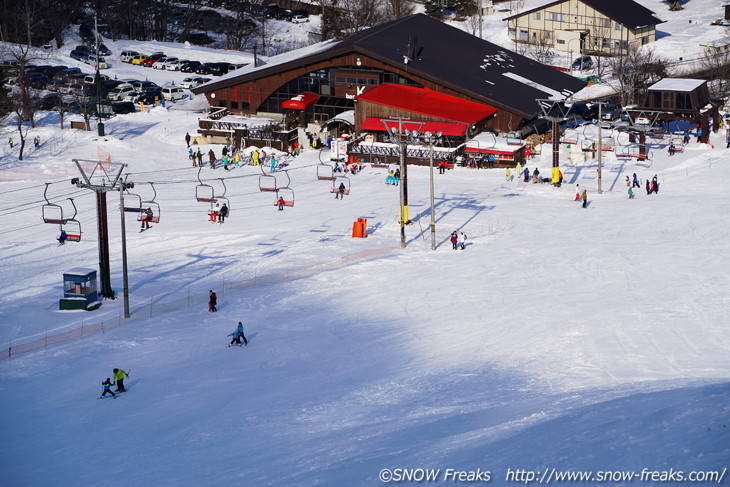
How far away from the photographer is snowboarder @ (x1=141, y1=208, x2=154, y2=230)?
4318 cm

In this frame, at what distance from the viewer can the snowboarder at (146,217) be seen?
4318cm

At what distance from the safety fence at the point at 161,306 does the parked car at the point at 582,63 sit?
5469 centimetres

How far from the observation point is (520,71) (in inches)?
3093

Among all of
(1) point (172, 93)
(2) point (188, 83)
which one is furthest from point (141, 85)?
(2) point (188, 83)

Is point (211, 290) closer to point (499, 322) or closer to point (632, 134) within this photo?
point (499, 322)

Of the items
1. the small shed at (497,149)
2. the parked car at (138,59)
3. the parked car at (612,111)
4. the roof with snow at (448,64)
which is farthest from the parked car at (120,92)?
the parked car at (612,111)

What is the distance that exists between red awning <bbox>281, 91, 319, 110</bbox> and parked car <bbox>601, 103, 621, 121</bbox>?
20292mm

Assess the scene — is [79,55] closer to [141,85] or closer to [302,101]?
[141,85]

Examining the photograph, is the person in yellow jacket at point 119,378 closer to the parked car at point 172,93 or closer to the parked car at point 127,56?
the parked car at point 172,93

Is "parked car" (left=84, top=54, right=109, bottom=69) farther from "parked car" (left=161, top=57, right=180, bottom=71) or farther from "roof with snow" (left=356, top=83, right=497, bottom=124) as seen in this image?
"roof with snow" (left=356, top=83, right=497, bottom=124)

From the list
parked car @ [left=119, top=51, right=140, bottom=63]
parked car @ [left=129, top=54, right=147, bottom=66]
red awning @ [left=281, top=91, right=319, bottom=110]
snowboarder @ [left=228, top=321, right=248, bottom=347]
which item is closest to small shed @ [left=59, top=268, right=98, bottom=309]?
snowboarder @ [left=228, top=321, right=248, bottom=347]

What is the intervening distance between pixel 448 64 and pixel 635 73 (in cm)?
1759

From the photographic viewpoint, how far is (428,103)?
66.9m

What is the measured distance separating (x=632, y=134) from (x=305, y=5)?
6084 cm
